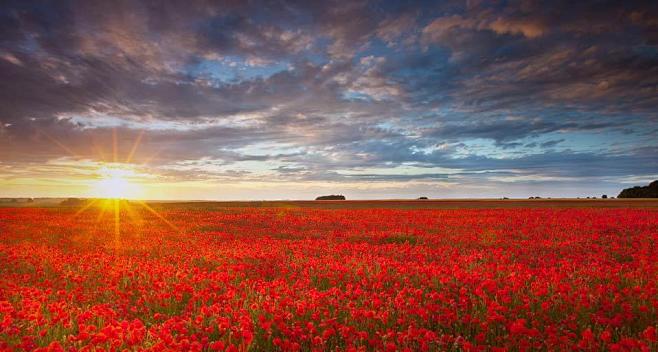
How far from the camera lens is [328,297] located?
21.7 feet

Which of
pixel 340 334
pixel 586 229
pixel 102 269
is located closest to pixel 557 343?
pixel 340 334

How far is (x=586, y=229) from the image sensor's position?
17.9 meters

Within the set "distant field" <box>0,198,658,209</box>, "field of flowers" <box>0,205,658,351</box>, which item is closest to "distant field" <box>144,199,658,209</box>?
Result: "distant field" <box>0,198,658,209</box>

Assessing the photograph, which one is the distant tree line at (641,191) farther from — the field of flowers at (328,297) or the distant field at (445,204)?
the field of flowers at (328,297)

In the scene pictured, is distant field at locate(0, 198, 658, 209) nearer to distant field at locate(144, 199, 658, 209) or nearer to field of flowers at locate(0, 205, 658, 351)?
distant field at locate(144, 199, 658, 209)

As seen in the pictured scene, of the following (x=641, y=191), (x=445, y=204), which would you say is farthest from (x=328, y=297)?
(x=641, y=191)

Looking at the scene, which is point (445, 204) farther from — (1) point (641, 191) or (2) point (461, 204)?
(1) point (641, 191)

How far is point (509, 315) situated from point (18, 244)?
15.6 meters

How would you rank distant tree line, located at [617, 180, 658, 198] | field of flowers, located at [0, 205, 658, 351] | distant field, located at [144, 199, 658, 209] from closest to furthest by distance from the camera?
field of flowers, located at [0, 205, 658, 351] → distant field, located at [144, 199, 658, 209] → distant tree line, located at [617, 180, 658, 198]

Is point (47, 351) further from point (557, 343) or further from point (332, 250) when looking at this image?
point (332, 250)

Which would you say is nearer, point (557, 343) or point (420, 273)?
point (557, 343)

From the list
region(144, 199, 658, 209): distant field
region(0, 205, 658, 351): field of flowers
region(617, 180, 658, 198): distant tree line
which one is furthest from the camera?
region(617, 180, 658, 198): distant tree line

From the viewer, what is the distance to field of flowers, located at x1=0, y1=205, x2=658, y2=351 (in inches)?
194

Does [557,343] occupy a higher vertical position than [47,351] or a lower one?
lower
